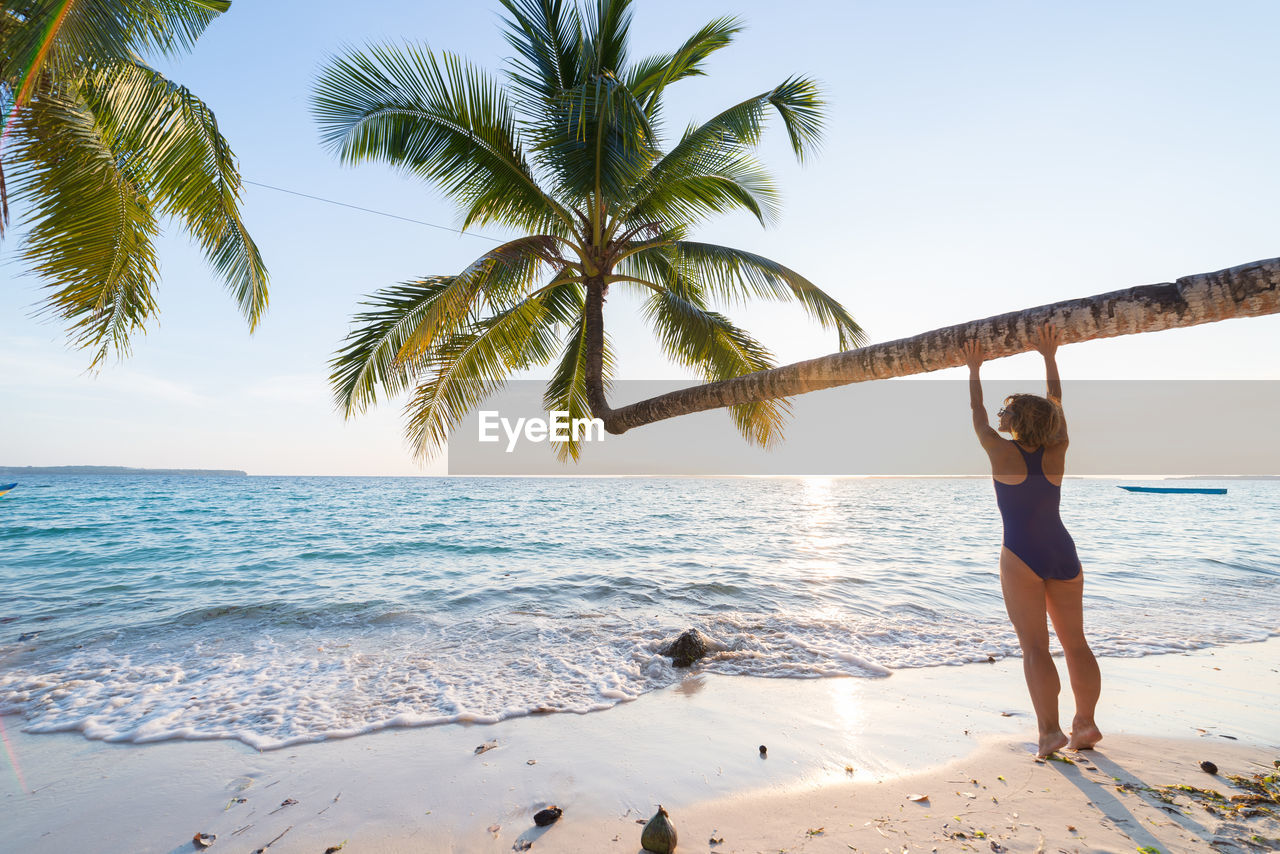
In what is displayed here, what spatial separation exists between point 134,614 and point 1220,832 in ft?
43.0

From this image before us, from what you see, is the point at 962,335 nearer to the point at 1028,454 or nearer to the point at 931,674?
the point at 1028,454

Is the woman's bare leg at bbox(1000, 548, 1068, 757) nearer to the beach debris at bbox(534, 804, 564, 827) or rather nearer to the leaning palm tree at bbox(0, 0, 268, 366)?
the beach debris at bbox(534, 804, 564, 827)

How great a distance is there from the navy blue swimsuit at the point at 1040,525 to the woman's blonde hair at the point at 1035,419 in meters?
0.08

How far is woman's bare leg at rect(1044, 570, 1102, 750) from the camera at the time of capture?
337cm

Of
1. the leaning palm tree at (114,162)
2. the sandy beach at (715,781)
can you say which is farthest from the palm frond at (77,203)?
the sandy beach at (715,781)

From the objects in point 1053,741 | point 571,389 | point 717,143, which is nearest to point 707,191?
point 717,143

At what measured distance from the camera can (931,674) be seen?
6090mm

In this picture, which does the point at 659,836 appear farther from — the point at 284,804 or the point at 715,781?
the point at 284,804

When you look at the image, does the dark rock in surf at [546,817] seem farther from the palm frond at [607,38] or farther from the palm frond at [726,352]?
the palm frond at [607,38]

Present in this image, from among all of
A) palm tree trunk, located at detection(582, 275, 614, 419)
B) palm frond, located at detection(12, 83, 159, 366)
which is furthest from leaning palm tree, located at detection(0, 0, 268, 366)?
palm tree trunk, located at detection(582, 275, 614, 419)

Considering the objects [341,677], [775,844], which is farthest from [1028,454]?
[341,677]

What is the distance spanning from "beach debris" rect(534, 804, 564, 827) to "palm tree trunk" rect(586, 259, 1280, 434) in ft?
9.85

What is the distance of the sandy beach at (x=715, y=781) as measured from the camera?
10.2 ft

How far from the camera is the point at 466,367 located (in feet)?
22.2
